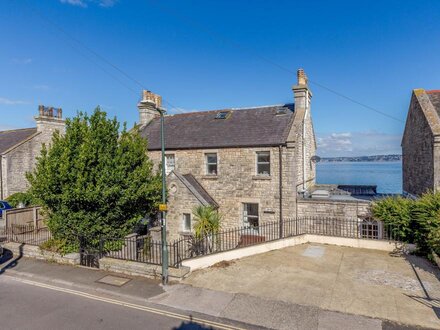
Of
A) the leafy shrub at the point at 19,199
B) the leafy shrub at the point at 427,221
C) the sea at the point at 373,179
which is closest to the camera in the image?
the leafy shrub at the point at 427,221

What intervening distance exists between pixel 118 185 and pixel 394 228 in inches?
571

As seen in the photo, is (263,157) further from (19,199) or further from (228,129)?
(19,199)

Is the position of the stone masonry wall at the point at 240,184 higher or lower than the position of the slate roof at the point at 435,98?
lower

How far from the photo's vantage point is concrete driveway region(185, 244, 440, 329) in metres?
8.48

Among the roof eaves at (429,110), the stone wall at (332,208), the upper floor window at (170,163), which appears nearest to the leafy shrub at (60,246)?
the upper floor window at (170,163)

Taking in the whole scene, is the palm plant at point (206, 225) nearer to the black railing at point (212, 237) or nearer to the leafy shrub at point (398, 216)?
the black railing at point (212, 237)

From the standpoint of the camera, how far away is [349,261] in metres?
12.6

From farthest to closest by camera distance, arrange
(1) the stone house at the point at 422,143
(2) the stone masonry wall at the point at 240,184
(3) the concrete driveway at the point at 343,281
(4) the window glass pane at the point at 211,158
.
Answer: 1. (4) the window glass pane at the point at 211,158
2. (2) the stone masonry wall at the point at 240,184
3. (1) the stone house at the point at 422,143
4. (3) the concrete driveway at the point at 343,281

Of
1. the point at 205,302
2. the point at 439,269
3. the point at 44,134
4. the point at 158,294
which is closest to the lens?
the point at 205,302

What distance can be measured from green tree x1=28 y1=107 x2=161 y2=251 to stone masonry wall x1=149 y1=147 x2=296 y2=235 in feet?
15.6

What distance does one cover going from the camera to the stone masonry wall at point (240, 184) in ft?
59.5

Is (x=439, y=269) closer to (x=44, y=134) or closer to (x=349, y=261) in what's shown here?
(x=349, y=261)

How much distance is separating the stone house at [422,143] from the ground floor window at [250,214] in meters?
10.3

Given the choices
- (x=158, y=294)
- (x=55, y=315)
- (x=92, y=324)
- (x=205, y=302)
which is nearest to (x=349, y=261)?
(x=205, y=302)
